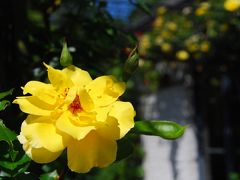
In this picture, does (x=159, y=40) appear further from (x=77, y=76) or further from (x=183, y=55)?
(x=77, y=76)

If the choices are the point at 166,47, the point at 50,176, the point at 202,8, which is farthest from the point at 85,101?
the point at 166,47

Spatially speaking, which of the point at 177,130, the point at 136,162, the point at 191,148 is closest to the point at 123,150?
the point at 177,130

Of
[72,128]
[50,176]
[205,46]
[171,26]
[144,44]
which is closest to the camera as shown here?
[72,128]

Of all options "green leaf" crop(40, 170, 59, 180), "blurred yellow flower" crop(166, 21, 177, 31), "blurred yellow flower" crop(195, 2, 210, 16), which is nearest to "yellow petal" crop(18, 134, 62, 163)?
"green leaf" crop(40, 170, 59, 180)

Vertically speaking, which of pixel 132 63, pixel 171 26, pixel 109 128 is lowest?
pixel 109 128

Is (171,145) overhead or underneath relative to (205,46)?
underneath

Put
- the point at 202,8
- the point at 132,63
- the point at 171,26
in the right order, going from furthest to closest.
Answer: the point at 171,26, the point at 202,8, the point at 132,63

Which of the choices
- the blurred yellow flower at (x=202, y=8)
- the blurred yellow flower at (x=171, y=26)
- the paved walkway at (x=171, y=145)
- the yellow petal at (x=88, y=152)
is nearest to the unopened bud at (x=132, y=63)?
the yellow petal at (x=88, y=152)

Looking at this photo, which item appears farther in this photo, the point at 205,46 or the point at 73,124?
the point at 205,46

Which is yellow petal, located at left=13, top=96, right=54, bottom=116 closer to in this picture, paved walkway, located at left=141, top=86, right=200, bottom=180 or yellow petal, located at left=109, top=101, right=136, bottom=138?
yellow petal, located at left=109, top=101, right=136, bottom=138
